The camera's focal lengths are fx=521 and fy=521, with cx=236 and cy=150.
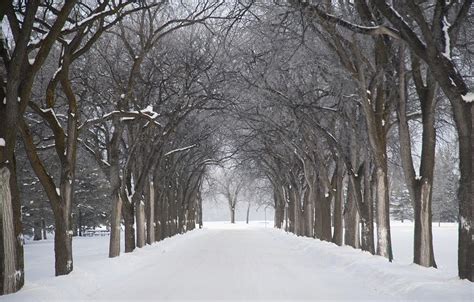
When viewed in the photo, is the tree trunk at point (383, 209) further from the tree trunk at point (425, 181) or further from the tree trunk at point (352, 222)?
the tree trunk at point (352, 222)

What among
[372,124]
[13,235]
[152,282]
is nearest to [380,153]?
[372,124]

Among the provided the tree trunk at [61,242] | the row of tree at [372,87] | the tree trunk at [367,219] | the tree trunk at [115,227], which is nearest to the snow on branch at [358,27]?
the row of tree at [372,87]

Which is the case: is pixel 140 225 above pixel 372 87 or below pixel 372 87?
below

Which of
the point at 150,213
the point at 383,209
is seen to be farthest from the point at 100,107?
the point at 383,209

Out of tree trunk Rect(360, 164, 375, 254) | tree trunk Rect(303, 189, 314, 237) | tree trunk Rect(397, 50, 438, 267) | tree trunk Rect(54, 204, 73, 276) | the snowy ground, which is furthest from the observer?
tree trunk Rect(303, 189, 314, 237)

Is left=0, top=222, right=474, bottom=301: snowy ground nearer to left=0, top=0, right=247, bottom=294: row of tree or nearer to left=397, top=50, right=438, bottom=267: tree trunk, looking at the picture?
left=397, top=50, right=438, bottom=267: tree trunk

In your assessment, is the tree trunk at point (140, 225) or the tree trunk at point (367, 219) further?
the tree trunk at point (140, 225)

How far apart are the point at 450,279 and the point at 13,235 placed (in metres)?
7.50

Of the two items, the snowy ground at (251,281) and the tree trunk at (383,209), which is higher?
the tree trunk at (383,209)

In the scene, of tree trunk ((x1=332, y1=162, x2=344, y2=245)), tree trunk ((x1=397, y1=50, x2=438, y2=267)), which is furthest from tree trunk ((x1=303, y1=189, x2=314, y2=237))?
tree trunk ((x1=397, y1=50, x2=438, y2=267))

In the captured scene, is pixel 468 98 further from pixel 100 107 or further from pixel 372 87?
pixel 100 107

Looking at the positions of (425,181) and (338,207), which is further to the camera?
(338,207)

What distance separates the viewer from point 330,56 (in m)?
15.0

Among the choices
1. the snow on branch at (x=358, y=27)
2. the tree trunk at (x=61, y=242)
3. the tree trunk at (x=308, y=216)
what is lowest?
the tree trunk at (x=308, y=216)
